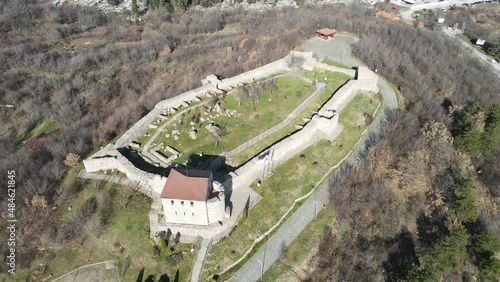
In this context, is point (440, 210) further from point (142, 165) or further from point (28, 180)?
point (28, 180)

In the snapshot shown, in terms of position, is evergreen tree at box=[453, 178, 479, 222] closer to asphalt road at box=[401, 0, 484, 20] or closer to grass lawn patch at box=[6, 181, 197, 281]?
grass lawn patch at box=[6, 181, 197, 281]

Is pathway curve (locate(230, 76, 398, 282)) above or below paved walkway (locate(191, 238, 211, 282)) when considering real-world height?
below

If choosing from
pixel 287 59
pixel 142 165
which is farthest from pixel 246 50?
pixel 142 165

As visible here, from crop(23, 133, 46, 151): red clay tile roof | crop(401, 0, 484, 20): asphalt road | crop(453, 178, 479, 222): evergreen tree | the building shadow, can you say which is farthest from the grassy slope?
crop(401, 0, 484, 20): asphalt road

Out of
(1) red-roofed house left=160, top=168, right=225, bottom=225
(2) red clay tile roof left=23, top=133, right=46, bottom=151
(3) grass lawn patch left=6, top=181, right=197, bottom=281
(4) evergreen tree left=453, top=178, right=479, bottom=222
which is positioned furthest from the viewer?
(2) red clay tile roof left=23, top=133, right=46, bottom=151

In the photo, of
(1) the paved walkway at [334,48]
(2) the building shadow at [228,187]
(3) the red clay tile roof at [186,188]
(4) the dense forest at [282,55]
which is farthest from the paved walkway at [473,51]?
(3) the red clay tile roof at [186,188]

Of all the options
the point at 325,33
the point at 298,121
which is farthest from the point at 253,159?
the point at 325,33
